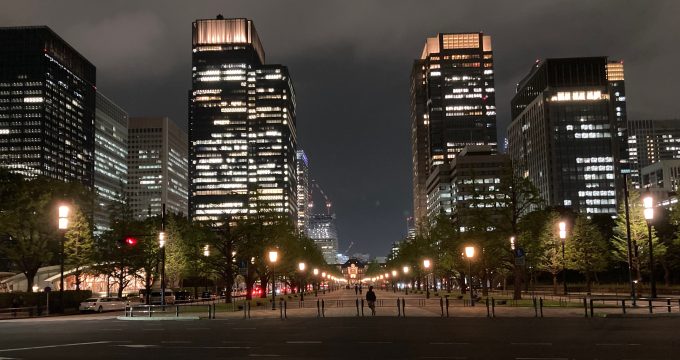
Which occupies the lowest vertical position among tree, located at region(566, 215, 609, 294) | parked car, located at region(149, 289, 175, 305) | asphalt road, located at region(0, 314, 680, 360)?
parked car, located at region(149, 289, 175, 305)

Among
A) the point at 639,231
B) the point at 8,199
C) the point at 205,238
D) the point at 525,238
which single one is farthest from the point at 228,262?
the point at 639,231

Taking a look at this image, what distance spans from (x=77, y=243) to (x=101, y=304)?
13709mm

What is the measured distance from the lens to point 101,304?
63750 mm

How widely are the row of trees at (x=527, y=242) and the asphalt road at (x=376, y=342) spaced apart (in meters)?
25.3

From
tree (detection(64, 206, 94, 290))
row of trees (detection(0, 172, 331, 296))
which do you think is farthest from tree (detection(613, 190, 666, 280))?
tree (detection(64, 206, 94, 290))

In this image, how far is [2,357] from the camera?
66.9ft

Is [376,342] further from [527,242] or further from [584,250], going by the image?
[584,250]

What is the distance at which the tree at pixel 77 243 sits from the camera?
74500mm

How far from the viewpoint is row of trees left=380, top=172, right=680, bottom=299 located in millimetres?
60812

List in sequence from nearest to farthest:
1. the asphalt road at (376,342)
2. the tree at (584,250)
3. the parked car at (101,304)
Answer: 1. the asphalt road at (376,342)
2. the parked car at (101,304)
3. the tree at (584,250)

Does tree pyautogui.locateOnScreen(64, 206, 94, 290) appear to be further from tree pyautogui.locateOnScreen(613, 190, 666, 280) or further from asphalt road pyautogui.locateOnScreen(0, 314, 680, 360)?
tree pyautogui.locateOnScreen(613, 190, 666, 280)

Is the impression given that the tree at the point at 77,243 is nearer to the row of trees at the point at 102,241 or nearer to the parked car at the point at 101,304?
Answer: the row of trees at the point at 102,241

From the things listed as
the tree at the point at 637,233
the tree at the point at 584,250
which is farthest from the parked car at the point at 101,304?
the tree at the point at 584,250

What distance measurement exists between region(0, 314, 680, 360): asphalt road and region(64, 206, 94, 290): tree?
150ft
